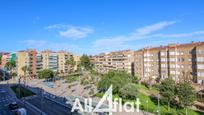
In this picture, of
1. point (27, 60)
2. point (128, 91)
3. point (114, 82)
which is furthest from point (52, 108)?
point (27, 60)

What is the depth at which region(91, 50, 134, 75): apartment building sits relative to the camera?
103438 mm

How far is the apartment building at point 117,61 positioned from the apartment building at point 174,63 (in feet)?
42.7

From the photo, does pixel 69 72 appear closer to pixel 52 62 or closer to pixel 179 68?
pixel 52 62

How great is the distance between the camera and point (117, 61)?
108875mm

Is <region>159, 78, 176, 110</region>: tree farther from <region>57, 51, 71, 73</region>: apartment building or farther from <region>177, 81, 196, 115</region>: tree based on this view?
<region>57, 51, 71, 73</region>: apartment building

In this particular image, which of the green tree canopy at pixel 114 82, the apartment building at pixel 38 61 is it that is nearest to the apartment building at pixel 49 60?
the apartment building at pixel 38 61

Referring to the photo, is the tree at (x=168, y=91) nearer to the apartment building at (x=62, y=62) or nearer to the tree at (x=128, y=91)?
the tree at (x=128, y=91)

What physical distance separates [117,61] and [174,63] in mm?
42815

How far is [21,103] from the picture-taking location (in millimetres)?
52031

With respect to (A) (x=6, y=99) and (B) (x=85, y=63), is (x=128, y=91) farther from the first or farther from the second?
(B) (x=85, y=63)

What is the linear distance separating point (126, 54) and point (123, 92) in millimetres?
54217

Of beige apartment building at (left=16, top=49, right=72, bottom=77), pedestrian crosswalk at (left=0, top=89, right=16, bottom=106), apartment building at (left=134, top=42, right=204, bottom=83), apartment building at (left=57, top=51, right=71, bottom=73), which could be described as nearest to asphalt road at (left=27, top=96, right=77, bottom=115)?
pedestrian crosswalk at (left=0, top=89, right=16, bottom=106)

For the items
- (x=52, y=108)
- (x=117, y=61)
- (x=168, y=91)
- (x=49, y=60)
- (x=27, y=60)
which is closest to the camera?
(x=168, y=91)

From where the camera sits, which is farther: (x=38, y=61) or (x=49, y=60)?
(x=49, y=60)
